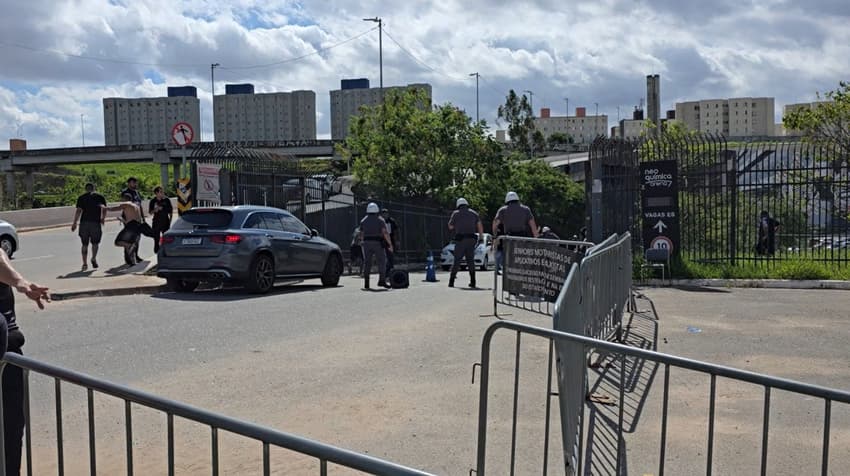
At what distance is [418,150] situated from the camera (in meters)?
41.0

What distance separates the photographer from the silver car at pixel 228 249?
14.0 m

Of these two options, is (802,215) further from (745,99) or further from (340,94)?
(745,99)

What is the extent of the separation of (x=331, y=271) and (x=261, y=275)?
250 cm

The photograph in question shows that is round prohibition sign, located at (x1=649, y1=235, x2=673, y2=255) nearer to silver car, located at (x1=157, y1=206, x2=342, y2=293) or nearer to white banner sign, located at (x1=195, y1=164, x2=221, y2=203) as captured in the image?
silver car, located at (x1=157, y1=206, x2=342, y2=293)

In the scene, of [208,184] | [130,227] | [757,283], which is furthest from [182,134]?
[757,283]

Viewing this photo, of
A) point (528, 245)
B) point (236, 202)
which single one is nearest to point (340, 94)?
point (236, 202)

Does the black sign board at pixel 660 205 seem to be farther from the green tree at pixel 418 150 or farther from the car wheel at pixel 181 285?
the green tree at pixel 418 150

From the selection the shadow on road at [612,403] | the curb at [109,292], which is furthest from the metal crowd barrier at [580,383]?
the curb at [109,292]

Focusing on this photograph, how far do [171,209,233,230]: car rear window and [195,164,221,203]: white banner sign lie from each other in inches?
165

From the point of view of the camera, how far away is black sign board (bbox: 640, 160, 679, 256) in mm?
16453

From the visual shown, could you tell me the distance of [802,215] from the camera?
19.0 m

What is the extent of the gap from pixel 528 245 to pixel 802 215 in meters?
10.5

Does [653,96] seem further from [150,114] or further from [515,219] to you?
[515,219]

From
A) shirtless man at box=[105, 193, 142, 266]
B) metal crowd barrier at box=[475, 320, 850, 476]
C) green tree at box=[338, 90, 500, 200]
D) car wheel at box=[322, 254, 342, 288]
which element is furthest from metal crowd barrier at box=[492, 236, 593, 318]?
green tree at box=[338, 90, 500, 200]
